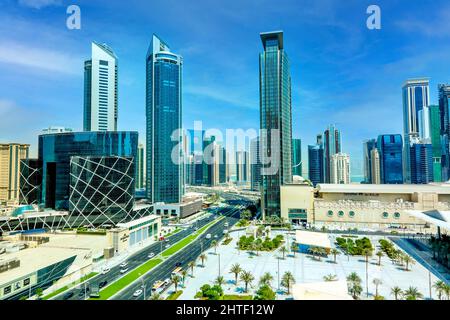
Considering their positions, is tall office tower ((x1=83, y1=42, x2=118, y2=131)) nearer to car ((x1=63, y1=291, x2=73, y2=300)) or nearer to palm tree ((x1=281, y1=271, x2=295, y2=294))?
car ((x1=63, y1=291, x2=73, y2=300))

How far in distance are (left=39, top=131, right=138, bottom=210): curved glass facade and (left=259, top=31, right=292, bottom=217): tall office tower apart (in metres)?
13.7

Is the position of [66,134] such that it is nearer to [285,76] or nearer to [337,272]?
[285,76]

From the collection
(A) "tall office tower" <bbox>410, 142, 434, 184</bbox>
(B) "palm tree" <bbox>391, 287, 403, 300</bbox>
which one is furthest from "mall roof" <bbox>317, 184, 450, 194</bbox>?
(A) "tall office tower" <bbox>410, 142, 434, 184</bbox>

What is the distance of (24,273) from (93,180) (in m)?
14.1

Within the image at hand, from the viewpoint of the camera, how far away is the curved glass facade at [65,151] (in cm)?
2647

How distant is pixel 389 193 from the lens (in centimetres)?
2225

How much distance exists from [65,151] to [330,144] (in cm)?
5421

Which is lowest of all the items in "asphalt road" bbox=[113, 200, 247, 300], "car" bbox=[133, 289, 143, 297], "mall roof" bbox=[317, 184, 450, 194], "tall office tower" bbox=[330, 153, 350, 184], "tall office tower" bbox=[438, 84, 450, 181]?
"asphalt road" bbox=[113, 200, 247, 300]

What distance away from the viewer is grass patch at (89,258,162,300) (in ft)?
33.3

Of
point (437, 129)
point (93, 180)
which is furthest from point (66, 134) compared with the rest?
point (437, 129)

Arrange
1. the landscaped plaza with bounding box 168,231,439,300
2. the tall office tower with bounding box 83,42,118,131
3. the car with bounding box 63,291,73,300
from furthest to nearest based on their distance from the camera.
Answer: the tall office tower with bounding box 83,42,118,131, the landscaped plaza with bounding box 168,231,439,300, the car with bounding box 63,291,73,300

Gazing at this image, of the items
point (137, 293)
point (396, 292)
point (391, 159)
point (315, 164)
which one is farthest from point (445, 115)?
point (315, 164)

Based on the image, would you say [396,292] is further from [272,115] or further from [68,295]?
[272,115]

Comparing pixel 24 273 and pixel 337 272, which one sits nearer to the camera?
pixel 24 273
